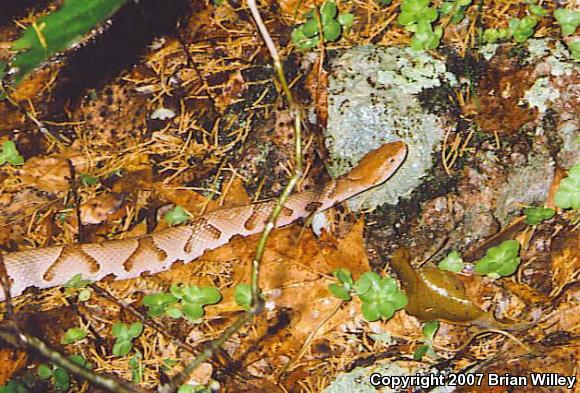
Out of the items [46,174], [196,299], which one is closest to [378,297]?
[196,299]

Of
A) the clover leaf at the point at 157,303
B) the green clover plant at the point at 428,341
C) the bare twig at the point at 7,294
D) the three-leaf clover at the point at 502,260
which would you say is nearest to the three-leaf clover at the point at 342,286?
the green clover plant at the point at 428,341

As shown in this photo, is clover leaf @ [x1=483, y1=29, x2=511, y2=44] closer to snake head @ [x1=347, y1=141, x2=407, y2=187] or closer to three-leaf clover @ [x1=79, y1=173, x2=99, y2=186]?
snake head @ [x1=347, y1=141, x2=407, y2=187]

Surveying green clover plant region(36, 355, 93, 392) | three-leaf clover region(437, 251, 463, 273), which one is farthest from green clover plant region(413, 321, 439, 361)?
green clover plant region(36, 355, 93, 392)

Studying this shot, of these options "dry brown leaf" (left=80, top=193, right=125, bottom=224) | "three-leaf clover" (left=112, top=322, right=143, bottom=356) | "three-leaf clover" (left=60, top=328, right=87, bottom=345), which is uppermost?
"dry brown leaf" (left=80, top=193, right=125, bottom=224)

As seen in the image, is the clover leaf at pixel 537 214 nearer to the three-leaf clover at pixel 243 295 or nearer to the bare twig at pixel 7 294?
the three-leaf clover at pixel 243 295

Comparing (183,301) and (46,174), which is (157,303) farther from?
(46,174)

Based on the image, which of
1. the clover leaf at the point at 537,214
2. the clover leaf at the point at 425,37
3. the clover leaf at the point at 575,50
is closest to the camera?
the clover leaf at the point at 537,214

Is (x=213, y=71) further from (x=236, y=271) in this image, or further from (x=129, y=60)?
(x=236, y=271)
